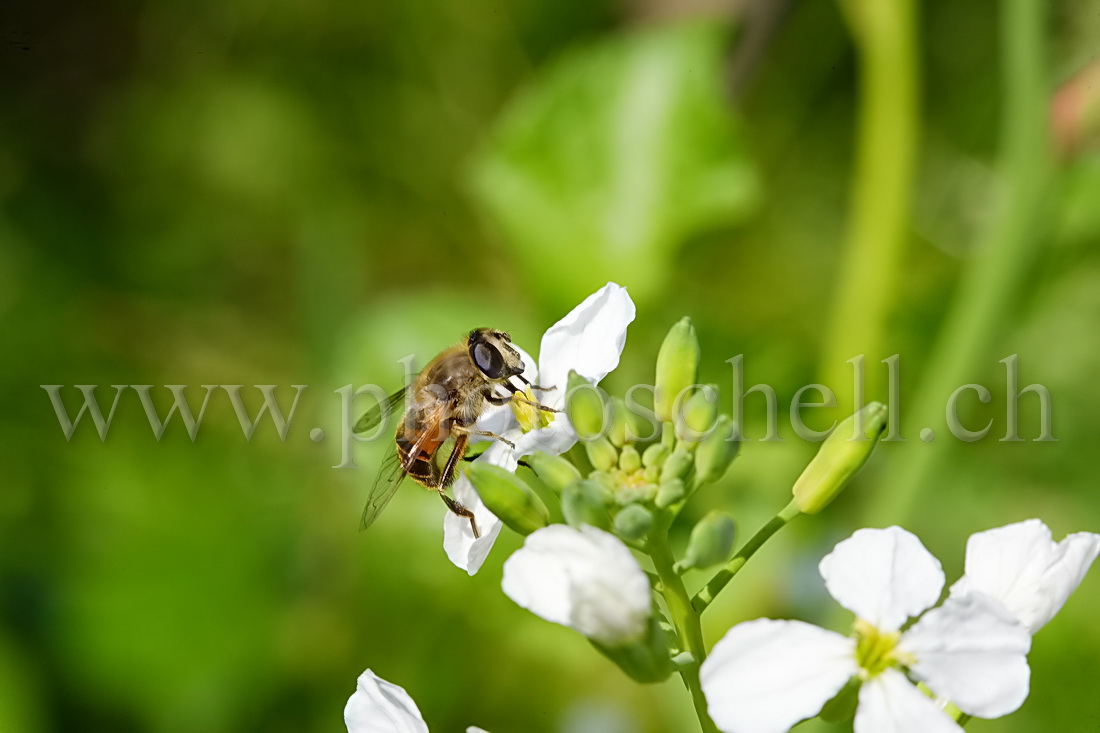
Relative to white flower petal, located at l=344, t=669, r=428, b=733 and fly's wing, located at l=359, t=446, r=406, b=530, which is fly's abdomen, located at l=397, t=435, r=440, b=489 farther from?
white flower petal, located at l=344, t=669, r=428, b=733

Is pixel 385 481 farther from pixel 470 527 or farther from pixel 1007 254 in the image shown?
pixel 1007 254

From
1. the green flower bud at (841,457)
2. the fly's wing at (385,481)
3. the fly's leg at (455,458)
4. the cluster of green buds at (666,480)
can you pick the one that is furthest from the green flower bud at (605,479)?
the fly's wing at (385,481)

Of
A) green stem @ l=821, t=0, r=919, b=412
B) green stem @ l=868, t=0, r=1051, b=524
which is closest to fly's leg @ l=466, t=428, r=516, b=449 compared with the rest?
green stem @ l=868, t=0, r=1051, b=524

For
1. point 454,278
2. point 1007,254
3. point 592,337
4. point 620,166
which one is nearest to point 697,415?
point 592,337

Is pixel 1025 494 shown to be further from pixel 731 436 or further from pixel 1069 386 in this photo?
pixel 731 436

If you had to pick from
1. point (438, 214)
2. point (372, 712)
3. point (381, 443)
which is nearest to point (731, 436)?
point (372, 712)

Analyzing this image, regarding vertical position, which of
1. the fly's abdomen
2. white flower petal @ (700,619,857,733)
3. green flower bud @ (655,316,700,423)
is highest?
the fly's abdomen
